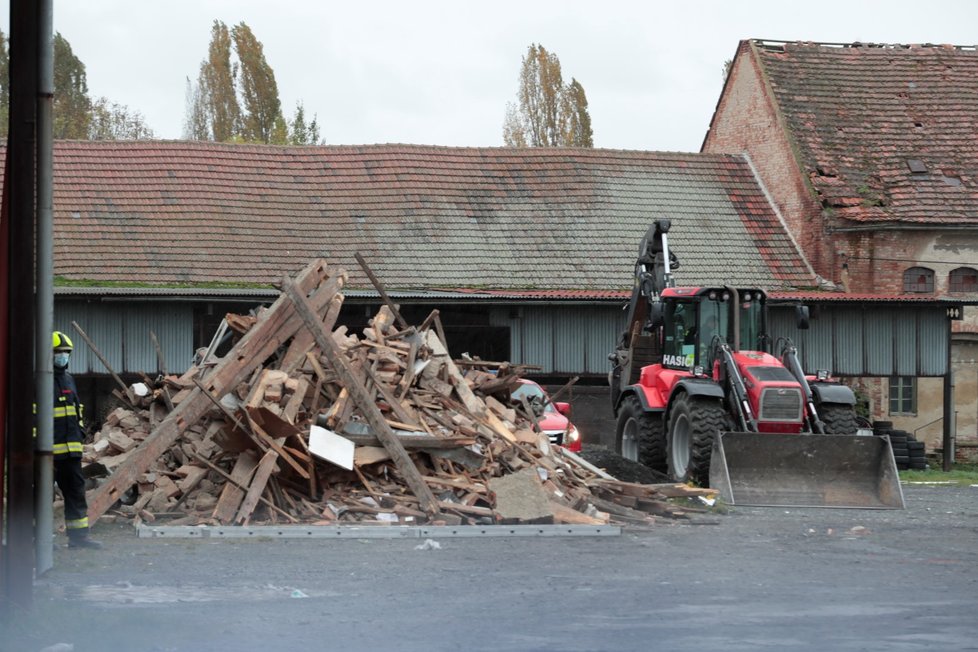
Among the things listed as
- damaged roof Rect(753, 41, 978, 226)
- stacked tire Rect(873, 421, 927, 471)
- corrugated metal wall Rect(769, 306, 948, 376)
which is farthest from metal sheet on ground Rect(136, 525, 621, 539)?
damaged roof Rect(753, 41, 978, 226)

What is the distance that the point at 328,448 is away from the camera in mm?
14914

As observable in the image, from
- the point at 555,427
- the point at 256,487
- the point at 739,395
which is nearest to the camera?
the point at 256,487

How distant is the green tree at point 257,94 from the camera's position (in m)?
60.1

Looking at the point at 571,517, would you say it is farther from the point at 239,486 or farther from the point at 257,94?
the point at 257,94

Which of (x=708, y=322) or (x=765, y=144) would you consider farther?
(x=765, y=144)

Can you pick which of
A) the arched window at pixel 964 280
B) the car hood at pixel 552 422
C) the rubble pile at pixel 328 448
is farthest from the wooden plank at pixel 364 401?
the arched window at pixel 964 280

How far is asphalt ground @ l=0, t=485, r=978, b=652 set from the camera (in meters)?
8.59

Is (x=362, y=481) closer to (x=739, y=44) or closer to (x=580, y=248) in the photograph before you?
(x=580, y=248)

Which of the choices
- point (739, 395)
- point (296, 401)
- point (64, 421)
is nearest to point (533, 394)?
point (739, 395)

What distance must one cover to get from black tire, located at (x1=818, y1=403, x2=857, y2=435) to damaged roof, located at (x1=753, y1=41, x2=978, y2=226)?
49.8 ft

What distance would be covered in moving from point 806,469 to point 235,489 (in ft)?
23.5

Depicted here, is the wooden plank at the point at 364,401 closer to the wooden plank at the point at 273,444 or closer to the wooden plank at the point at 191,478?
the wooden plank at the point at 273,444

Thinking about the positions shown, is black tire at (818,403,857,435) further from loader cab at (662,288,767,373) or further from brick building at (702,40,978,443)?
brick building at (702,40,978,443)

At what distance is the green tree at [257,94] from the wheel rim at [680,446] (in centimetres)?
4254
